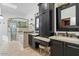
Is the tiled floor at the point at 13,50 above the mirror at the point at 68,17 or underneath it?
underneath

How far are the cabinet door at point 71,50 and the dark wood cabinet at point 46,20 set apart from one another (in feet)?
1.58

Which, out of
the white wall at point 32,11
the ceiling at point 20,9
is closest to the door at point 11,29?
the ceiling at point 20,9

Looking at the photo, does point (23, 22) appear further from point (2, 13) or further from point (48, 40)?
point (48, 40)

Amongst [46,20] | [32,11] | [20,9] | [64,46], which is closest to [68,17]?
[46,20]

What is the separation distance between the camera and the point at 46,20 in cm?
229

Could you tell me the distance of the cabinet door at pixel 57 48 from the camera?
80.5 inches

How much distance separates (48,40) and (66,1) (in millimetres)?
776

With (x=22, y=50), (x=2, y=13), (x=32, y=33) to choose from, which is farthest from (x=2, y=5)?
(x=22, y=50)

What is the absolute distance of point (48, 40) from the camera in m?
2.23

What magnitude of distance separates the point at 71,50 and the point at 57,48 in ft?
1.12

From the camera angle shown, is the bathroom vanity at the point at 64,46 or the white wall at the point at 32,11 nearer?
the bathroom vanity at the point at 64,46

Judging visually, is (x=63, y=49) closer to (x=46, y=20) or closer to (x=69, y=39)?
(x=69, y=39)

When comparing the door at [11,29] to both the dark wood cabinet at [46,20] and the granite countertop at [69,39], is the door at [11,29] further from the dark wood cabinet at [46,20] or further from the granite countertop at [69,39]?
the granite countertop at [69,39]

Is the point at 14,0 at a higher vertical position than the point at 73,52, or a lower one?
higher
